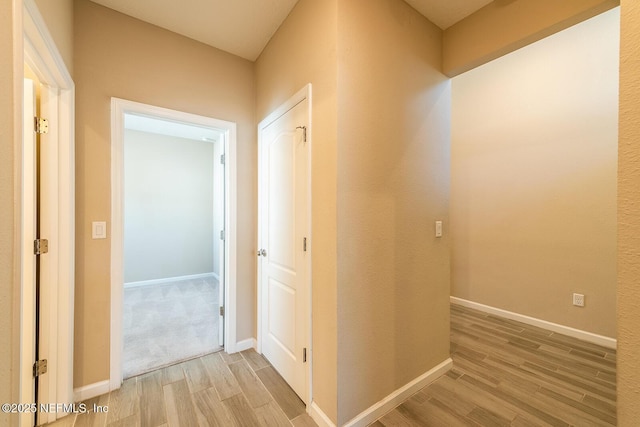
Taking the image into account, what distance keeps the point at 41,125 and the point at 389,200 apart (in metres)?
2.26

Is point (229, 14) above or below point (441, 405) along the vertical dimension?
above

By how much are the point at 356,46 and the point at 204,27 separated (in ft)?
4.55

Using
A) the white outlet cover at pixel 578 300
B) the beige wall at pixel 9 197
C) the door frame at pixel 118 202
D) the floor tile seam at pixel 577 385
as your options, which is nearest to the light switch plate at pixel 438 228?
the floor tile seam at pixel 577 385

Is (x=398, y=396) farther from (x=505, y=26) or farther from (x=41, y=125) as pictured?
(x=41, y=125)

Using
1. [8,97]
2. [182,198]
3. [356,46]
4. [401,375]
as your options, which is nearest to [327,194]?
[356,46]

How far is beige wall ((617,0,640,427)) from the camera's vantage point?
2.19ft

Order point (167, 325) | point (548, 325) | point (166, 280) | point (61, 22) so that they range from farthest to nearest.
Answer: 1. point (166, 280)
2. point (167, 325)
3. point (548, 325)
4. point (61, 22)

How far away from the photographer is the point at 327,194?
1.47 metres

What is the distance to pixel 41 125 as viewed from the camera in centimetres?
150

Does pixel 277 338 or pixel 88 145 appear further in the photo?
pixel 277 338

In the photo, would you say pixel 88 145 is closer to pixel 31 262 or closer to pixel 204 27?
pixel 31 262

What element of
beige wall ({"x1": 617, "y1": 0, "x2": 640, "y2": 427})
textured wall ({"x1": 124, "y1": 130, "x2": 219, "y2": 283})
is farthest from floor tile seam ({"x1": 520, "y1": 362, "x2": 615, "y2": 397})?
textured wall ({"x1": 124, "y1": 130, "x2": 219, "y2": 283})

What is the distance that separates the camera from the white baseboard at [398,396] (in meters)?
1.48

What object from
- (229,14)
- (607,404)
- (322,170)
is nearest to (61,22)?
(229,14)
